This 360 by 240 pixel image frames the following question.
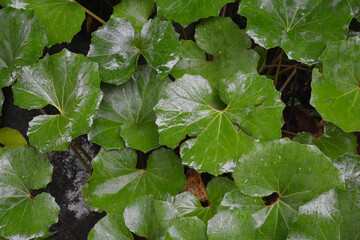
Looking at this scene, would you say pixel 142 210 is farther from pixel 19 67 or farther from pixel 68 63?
Result: pixel 19 67

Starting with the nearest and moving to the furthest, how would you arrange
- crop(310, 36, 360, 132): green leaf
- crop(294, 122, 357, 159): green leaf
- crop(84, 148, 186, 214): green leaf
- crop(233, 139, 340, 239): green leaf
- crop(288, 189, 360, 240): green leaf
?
crop(288, 189, 360, 240): green leaf → crop(233, 139, 340, 239): green leaf → crop(310, 36, 360, 132): green leaf → crop(84, 148, 186, 214): green leaf → crop(294, 122, 357, 159): green leaf

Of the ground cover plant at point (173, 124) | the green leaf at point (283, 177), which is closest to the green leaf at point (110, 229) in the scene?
the ground cover plant at point (173, 124)

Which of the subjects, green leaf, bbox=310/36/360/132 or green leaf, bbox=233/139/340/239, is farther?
green leaf, bbox=310/36/360/132

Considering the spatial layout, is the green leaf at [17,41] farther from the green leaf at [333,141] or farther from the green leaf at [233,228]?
the green leaf at [333,141]

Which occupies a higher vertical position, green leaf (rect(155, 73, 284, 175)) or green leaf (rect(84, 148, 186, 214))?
green leaf (rect(155, 73, 284, 175))

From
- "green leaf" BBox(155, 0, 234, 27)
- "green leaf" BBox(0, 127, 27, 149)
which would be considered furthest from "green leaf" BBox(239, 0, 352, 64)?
"green leaf" BBox(0, 127, 27, 149)

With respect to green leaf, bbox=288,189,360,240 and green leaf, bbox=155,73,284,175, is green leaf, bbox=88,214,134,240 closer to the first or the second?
green leaf, bbox=155,73,284,175

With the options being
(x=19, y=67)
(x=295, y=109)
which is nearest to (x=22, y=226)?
(x=19, y=67)
